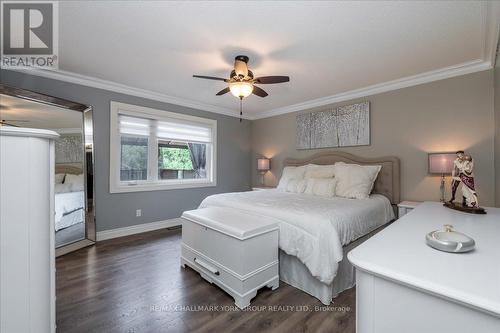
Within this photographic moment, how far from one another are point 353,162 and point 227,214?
94.5 inches

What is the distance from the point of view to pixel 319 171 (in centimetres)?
359

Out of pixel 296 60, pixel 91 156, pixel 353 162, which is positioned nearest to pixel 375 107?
pixel 353 162

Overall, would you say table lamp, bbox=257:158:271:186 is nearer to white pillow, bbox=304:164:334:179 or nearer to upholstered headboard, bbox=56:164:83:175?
white pillow, bbox=304:164:334:179

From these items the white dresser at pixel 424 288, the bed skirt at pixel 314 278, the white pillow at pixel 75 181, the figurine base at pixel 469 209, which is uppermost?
the white pillow at pixel 75 181

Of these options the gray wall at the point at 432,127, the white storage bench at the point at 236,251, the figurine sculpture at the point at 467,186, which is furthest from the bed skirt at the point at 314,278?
the gray wall at the point at 432,127

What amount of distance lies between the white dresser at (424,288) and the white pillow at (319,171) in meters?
2.53

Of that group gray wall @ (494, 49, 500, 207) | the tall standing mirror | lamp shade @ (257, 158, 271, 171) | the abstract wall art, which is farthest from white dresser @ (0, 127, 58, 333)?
lamp shade @ (257, 158, 271, 171)

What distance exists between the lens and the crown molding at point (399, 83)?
2.66 m

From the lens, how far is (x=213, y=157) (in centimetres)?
470

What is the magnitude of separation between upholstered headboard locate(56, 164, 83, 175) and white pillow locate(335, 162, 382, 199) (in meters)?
3.63

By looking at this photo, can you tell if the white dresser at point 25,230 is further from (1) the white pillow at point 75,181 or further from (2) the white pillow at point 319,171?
(2) the white pillow at point 319,171

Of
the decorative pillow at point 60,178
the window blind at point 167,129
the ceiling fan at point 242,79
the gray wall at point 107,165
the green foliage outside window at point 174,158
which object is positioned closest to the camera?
the ceiling fan at point 242,79

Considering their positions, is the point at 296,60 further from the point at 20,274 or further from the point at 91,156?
the point at 91,156

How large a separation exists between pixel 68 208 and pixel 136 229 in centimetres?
105
